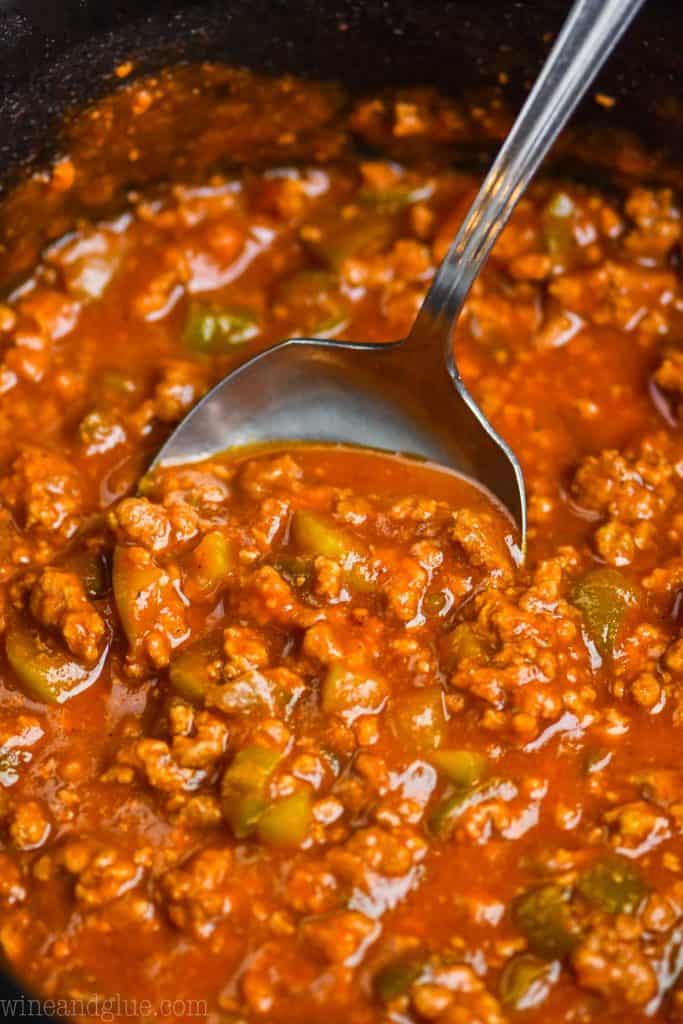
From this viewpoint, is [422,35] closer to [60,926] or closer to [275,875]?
[275,875]

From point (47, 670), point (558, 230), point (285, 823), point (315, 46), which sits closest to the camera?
point (285, 823)

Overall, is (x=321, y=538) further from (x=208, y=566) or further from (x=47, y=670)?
(x=47, y=670)

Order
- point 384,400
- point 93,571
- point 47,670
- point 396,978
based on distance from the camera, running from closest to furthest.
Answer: point 396,978 → point 47,670 → point 93,571 → point 384,400

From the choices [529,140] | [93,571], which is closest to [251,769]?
[93,571]

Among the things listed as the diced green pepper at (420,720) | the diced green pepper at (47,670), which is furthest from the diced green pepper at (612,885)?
the diced green pepper at (47,670)

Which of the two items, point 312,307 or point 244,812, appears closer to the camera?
point 244,812

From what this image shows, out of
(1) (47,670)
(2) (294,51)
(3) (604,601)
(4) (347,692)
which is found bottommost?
(3) (604,601)

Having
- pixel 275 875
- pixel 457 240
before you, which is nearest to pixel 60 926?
pixel 275 875

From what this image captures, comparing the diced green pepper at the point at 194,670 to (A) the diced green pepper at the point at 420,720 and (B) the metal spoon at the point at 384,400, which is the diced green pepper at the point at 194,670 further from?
(B) the metal spoon at the point at 384,400
